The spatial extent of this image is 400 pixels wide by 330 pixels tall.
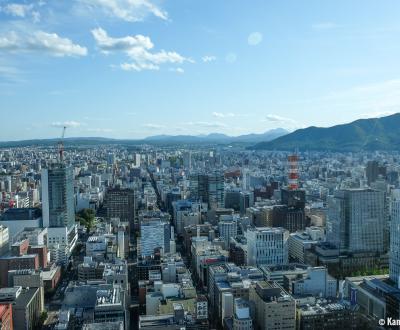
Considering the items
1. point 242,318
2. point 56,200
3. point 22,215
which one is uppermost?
point 56,200

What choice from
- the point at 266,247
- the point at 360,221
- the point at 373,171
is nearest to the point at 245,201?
the point at 373,171

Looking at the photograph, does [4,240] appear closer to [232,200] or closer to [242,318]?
[242,318]

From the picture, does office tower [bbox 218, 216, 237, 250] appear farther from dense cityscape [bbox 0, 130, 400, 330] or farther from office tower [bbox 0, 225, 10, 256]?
office tower [bbox 0, 225, 10, 256]

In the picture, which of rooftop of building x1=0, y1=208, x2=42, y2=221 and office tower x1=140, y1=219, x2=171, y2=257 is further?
rooftop of building x1=0, y1=208, x2=42, y2=221

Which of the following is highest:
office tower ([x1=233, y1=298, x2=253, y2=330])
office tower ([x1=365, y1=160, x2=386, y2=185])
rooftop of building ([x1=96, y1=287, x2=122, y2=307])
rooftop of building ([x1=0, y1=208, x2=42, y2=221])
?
office tower ([x1=365, y1=160, x2=386, y2=185])

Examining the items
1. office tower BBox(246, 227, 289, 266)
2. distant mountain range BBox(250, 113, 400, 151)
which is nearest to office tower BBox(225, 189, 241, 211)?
office tower BBox(246, 227, 289, 266)
